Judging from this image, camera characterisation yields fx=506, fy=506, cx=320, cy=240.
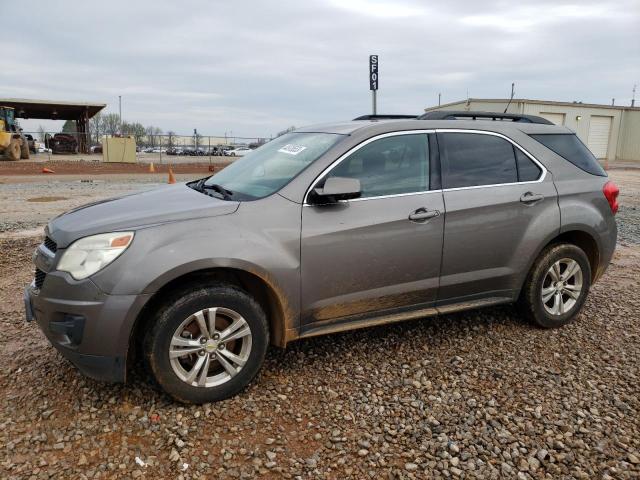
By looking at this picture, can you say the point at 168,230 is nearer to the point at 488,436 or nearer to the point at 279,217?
the point at 279,217

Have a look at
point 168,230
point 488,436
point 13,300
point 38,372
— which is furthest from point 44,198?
point 488,436

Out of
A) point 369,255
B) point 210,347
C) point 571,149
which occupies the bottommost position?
point 210,347

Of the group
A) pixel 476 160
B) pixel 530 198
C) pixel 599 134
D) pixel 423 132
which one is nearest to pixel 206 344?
pixel 423 132

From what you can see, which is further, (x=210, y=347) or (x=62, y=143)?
(x=62, y=143)

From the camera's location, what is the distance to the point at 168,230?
2.94 meters

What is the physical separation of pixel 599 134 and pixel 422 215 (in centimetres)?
4209

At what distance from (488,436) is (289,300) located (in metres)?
1.39

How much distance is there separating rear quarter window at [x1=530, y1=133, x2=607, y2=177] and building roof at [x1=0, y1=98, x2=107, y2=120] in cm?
4368

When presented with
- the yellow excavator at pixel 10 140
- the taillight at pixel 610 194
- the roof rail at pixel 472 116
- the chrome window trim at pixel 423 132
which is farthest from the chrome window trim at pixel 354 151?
the yellow excavator at pixel 10 140

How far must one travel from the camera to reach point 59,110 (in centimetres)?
4438

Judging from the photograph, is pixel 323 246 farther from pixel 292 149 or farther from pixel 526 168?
pixel 526 168

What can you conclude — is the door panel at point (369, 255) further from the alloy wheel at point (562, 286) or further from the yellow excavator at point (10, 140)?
the yellow excavator at point (10, 140)

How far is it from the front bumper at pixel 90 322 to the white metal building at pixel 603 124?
123ft

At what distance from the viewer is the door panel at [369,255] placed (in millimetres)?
3266
